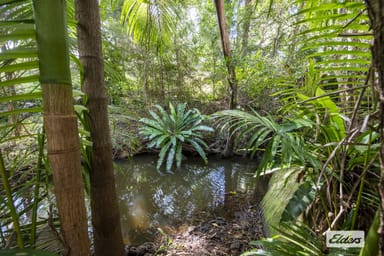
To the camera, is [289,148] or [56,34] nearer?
[56,34]

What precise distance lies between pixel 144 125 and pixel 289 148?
390 centimetres

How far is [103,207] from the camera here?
94 centimetres

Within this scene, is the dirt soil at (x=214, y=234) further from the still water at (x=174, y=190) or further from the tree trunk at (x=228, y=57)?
the tree trunk at (x=228, y=57)

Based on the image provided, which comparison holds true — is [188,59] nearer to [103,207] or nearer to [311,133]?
[311,133]

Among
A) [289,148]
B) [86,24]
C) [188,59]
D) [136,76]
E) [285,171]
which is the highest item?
[188,59]

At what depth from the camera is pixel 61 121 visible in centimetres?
37

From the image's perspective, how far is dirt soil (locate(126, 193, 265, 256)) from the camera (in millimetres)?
1528

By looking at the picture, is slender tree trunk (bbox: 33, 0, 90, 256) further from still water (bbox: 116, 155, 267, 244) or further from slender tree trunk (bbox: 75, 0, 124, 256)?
still water (bbox: 116, 155, 267, 244)

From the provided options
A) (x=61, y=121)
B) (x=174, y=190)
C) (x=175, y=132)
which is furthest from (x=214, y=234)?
(x=175, y=132)

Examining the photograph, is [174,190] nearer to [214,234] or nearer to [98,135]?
[214,234]

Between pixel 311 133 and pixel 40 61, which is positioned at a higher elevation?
pixel 40 61

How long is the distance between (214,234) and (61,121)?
171 centimetres

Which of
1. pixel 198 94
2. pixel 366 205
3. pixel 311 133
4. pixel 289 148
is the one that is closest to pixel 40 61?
pixel 289 148

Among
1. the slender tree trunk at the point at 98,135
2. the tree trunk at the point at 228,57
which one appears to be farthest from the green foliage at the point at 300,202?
the tree trunk at the point at 228,57
